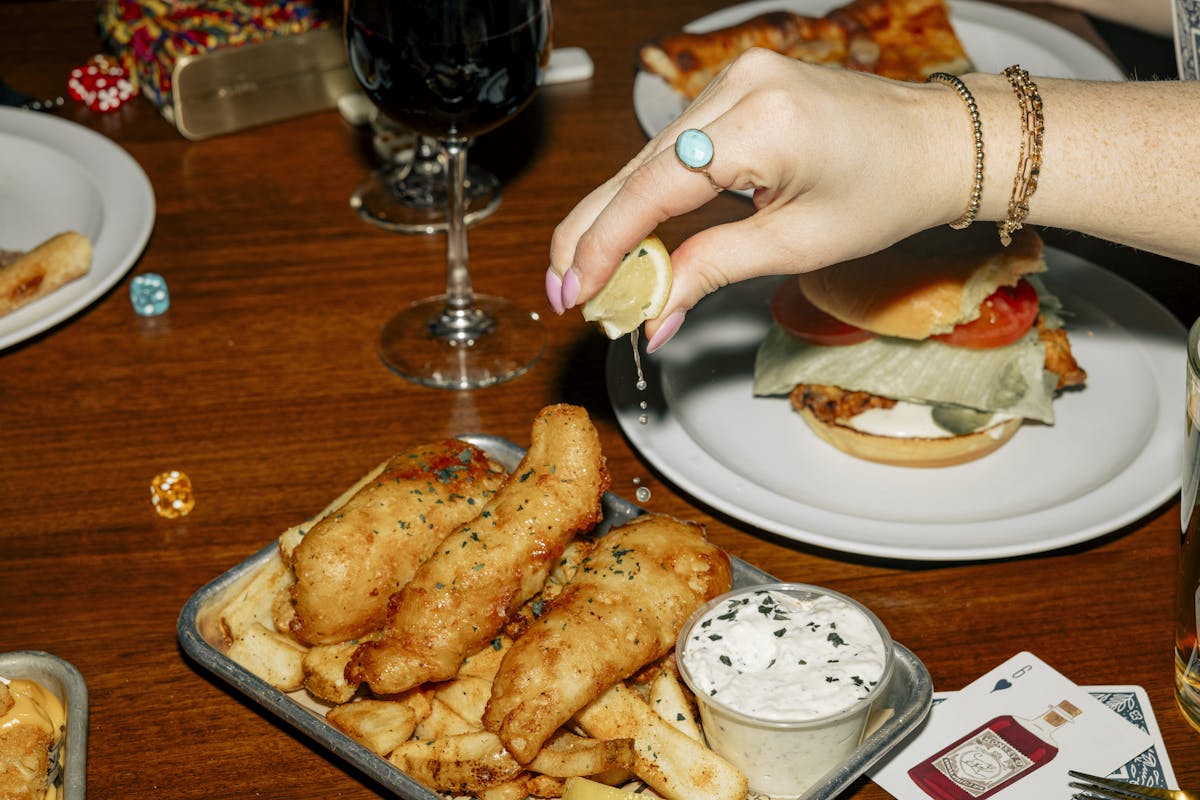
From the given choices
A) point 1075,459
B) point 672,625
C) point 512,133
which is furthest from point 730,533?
point 512,133

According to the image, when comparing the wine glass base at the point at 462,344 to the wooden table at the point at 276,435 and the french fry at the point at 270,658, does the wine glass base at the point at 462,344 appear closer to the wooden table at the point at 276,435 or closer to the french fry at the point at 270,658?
the wooden table at the point at 276,435

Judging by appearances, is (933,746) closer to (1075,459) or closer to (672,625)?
(672,625)

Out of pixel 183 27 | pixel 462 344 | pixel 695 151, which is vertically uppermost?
pixel 695 151

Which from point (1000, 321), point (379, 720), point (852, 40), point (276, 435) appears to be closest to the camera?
point (379, 720)

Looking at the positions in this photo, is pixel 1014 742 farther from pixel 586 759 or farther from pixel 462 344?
pixel 462 344

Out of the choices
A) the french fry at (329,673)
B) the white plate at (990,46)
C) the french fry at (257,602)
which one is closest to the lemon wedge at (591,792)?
the french fry at (329,673)

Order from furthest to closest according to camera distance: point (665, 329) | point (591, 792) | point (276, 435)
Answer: point (276, 435), point (665, 329), point (591, 792)

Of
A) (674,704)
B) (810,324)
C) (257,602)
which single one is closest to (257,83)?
(810,324)
